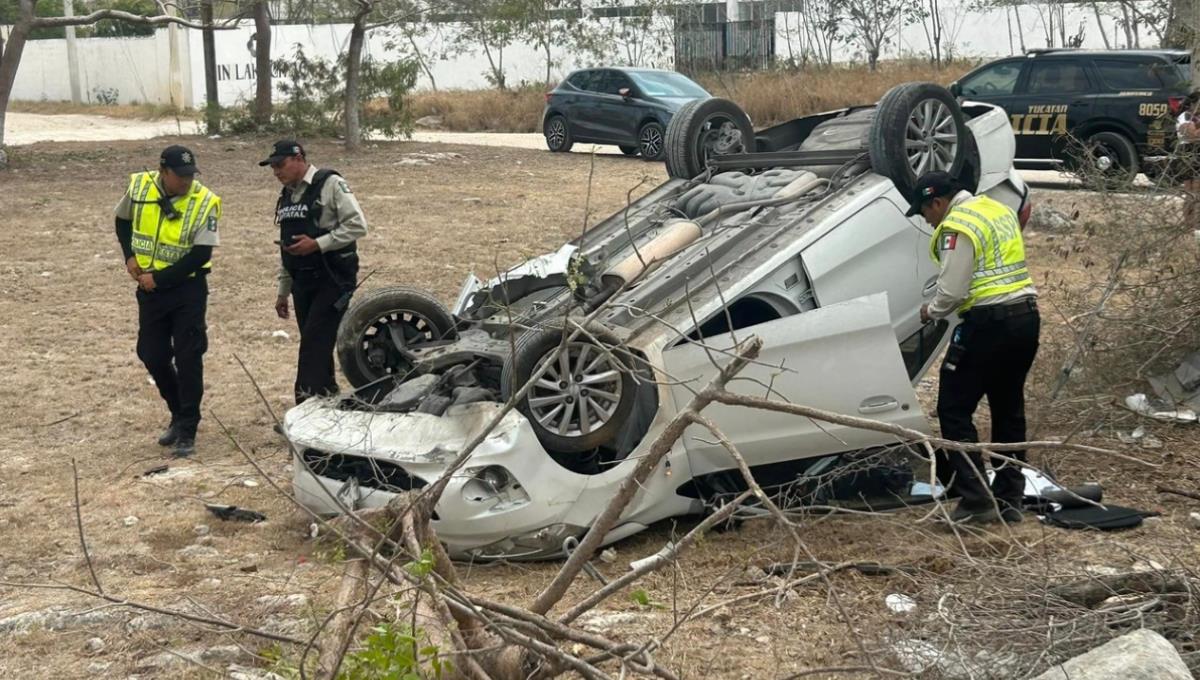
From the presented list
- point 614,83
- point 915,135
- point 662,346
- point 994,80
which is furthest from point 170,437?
point 614,83

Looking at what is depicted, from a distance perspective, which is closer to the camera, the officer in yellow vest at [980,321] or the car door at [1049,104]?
the officer in yellow vest at [980,321]

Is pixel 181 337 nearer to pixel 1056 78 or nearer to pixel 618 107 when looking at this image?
pixel 1056 78

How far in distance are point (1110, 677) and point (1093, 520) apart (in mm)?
2344

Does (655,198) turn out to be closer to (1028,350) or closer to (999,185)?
(999,185)

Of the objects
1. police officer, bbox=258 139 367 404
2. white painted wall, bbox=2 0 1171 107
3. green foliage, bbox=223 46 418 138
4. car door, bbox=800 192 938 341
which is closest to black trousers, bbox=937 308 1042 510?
car door, bbox=800 192 938 341

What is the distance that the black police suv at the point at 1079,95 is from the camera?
1496 cm

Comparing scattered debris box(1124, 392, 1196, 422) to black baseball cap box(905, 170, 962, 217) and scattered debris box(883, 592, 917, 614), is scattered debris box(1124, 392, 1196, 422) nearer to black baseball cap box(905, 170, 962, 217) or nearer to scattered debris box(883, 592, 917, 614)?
black baseball cap box(905, 170, 962, 217)

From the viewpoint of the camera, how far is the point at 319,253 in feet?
23.3

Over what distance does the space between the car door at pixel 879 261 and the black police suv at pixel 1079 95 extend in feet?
29.1

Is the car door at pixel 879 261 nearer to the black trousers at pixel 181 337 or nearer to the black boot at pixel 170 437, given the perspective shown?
the black trousers at pixel 181 337

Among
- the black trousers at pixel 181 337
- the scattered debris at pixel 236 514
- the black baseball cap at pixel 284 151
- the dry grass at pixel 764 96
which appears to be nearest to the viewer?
the scattered debris at pixel 236 514

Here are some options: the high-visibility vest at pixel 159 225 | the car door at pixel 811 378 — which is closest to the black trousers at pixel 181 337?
the high-visibility vest at pixel 159 225

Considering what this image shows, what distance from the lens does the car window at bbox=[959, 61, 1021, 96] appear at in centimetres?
1625

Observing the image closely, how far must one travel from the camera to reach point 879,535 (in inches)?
221
